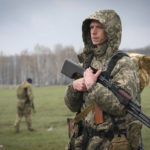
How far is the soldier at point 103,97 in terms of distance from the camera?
2.85m

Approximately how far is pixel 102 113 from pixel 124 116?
0.22 m

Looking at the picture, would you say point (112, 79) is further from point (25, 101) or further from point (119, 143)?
point (25, 101)

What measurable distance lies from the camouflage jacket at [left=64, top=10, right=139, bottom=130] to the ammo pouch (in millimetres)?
110

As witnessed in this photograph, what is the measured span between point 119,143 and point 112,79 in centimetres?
64

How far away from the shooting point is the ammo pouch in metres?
2.99

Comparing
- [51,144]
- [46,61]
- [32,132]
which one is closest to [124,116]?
[51,144]

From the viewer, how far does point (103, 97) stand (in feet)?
9.20

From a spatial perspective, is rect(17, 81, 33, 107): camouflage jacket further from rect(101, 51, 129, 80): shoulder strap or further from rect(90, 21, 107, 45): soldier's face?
rect(101, 51, 129, 80): shoulder strap

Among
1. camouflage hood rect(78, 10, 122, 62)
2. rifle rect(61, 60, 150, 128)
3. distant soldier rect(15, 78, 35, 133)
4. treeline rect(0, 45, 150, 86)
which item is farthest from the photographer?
treeline rect(0, 45, 150, 86)

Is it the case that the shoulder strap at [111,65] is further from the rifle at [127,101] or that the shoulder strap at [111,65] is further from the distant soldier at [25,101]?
the distant soldier at [25,101]

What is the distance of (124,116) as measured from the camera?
303 centimetres

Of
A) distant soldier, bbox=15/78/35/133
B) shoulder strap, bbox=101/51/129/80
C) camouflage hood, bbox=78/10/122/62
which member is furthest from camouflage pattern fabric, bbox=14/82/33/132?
shoulder strap, bbox=101/51/129/80

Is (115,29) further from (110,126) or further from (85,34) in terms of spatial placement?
(110,126)

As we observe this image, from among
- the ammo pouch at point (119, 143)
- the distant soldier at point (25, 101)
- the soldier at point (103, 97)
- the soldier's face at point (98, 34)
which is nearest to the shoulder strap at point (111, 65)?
the soldier at point (103, 97)
